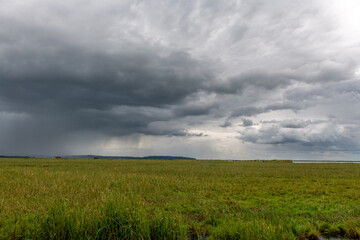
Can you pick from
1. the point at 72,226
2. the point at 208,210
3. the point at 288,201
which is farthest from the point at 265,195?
the point at 72,226

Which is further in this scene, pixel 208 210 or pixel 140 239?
pixel 208 210

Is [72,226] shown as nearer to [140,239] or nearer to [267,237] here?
[140,239]

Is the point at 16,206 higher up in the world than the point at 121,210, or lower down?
lower down

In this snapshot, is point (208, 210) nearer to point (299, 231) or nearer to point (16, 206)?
point (299, 231)

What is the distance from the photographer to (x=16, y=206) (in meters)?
13.3

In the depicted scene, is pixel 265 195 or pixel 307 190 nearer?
pixel 265 195

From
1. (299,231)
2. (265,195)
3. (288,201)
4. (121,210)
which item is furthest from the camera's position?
(265,195)

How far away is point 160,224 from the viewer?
9219 millimetres

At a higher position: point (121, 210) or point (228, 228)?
point (121, 210)

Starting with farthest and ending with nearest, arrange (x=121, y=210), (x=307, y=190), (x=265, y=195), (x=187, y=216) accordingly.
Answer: (x=307, y=190) < (x=265, y=195) < (x=187, y=216) < (x=121, y=210)

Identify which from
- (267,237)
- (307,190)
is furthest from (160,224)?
(307,190)

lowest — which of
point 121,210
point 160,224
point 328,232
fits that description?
point 328,232

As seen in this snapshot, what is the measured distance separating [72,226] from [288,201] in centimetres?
1429

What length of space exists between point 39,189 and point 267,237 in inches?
716
